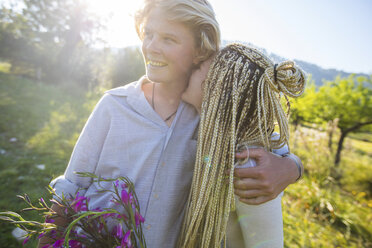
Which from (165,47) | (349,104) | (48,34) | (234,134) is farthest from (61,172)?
(48,34)

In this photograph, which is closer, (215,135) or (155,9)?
(215,135)

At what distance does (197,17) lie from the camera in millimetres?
1579

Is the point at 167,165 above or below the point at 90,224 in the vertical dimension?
above

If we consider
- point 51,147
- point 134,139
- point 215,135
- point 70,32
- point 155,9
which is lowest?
point 51,147

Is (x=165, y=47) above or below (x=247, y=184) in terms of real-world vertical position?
above

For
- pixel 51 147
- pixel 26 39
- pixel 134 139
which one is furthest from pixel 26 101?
pixel 26 39

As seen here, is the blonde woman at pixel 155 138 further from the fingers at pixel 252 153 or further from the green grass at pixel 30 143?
the green grass at pixel 30 143

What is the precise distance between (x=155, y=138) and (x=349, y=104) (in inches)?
429

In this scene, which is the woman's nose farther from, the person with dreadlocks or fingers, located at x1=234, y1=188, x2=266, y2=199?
fingers, located at x1=234, y1=188, x2=266, y2=199

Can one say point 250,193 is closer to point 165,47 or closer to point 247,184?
point 247,184

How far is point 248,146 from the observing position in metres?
1.35

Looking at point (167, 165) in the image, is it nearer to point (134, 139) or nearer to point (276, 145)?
point (134, 139)

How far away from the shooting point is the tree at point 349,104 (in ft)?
30.0

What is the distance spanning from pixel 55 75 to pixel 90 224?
19.9m
